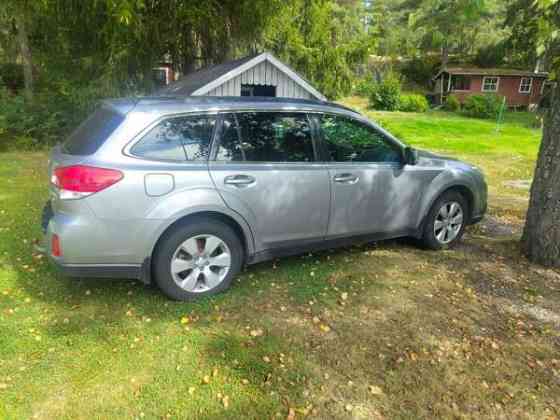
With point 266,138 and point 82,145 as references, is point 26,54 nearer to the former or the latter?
point 82,145

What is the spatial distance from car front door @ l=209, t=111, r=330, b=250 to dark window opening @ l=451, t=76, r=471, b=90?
36256 mm

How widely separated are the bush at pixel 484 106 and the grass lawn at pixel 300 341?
92.7 feet

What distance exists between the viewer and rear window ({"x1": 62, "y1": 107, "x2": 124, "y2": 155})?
340 centimetres

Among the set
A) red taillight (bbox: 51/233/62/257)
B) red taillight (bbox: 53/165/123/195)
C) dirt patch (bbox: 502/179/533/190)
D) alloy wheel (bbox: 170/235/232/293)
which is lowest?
dirt patch (bbox: 502/179/533/190)

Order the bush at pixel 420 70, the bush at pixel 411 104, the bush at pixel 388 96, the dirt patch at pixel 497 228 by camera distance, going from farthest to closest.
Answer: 1. the bush at pixel 420 70
2. the bush at pixel 411 104
3. the bush at pixel 388 96
4. the dirt patch at pixel 497 228

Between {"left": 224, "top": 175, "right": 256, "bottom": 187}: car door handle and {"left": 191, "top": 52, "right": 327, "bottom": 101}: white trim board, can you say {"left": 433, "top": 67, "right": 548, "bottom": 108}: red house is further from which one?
{"left": 224, "top": 175, "right": 256, "bottom": 187}: car door handle

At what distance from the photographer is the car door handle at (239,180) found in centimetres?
367

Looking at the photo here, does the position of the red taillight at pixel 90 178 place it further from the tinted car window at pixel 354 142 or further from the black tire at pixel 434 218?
the black tire at pixel 434 218

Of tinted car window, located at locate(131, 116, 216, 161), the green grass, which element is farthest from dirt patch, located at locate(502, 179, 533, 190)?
tinted car window, located at locate(131, 116, 216, 161)

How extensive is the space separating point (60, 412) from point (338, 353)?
5.80 feet

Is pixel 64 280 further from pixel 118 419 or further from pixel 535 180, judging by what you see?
pixel 535 180

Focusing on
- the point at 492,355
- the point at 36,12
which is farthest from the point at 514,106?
the point at 492,355

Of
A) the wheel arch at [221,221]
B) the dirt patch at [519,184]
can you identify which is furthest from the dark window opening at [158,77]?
the wheel arch at [221,221]

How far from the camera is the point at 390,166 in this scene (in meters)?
4.52
